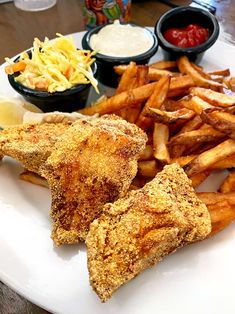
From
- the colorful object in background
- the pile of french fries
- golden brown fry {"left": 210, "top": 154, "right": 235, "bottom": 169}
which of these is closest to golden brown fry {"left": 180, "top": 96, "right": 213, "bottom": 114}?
the pile of french fries

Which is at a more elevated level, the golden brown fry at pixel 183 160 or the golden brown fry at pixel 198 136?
the golden brown fry at pixel 198 136

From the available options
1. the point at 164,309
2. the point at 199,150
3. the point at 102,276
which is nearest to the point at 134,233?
the point at 102,276

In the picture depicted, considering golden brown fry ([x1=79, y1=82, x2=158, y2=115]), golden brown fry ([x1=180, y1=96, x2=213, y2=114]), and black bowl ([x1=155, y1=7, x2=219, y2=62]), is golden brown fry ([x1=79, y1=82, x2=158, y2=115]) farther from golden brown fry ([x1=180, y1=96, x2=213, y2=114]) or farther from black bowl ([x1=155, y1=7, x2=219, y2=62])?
black bowl ([x1=155, y1=7, x2=219, y2=62])

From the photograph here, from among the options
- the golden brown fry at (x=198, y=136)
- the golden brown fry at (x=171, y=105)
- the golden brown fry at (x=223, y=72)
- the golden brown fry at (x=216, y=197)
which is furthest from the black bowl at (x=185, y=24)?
the golden brown fry at (x=216, y=197)

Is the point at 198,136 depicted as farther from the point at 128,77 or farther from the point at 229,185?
the point at 128,77

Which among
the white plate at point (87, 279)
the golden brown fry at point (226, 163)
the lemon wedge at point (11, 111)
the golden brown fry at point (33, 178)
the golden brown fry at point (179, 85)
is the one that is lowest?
the golden brown fry at point (33, 178)

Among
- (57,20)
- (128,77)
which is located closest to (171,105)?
(128,77)

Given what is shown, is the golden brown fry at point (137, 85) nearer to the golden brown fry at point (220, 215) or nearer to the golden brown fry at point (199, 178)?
the golden brown fry at point (199, 178)
